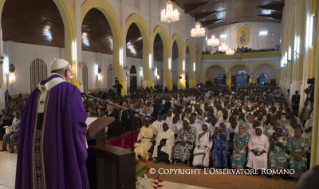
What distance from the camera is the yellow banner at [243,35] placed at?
35.0m

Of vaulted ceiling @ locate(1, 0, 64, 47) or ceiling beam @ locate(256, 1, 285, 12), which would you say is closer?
vaulted ceiling @ locate(1, 0, 64, 47)

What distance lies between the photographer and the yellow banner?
3503 centimetres

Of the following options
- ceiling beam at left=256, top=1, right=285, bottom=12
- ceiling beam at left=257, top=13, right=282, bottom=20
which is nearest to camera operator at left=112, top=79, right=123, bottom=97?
ceiling beam at left=256, top=1, right=285, bottom=12

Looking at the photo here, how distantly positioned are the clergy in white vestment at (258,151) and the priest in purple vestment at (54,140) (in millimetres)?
4314

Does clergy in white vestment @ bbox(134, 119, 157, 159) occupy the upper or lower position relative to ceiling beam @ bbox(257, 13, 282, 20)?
lower

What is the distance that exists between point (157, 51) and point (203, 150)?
78.5 feet

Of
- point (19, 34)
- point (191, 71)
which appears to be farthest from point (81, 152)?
point (191, 71)

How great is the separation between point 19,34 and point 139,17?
25.0 feet

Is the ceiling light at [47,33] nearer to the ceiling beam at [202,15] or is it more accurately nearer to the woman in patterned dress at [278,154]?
the woman in patterned dress at [278,154]

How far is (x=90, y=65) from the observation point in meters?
22.8

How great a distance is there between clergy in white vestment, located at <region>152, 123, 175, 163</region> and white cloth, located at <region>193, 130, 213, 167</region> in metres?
0.63

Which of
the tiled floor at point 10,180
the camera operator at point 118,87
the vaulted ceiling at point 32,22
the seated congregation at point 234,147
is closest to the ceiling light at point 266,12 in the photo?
the camera operator at point 118,87

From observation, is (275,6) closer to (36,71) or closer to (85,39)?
(85,39)

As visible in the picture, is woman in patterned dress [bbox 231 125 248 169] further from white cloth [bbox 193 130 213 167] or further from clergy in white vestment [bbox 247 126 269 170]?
white cloth [bbox 193 130 213 167]
